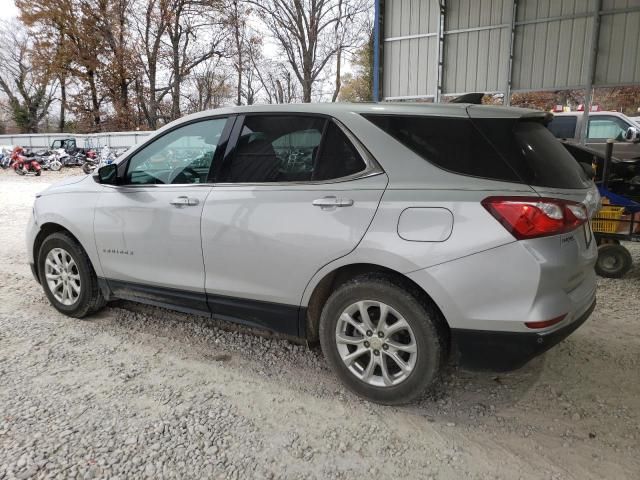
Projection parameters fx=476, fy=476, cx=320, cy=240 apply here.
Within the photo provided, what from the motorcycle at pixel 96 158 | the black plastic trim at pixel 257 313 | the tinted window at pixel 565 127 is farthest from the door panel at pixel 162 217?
the motorcycle at pixel 96 158

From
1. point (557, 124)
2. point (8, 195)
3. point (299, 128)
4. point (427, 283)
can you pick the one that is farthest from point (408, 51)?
point (8, 195)

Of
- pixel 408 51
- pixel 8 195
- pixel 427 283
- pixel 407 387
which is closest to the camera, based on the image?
pixel 427 283

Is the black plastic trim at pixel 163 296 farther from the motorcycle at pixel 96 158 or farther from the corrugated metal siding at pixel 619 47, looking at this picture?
the motorcycle at pixel 96 158

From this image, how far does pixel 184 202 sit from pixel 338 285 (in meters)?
1.23

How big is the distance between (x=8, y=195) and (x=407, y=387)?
47.3 ft

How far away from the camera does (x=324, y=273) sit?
2.76 metres

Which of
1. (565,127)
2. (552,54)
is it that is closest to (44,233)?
(552,54)

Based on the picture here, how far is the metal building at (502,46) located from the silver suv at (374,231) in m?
7.60

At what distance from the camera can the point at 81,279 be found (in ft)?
12.9

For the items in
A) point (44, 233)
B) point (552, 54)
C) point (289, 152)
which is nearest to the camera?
point (289, 152)

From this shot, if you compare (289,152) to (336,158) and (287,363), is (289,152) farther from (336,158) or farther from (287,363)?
(287,363)

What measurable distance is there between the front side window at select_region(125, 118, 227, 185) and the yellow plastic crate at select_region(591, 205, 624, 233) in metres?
4.28

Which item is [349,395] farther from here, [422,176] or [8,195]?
[8,195]

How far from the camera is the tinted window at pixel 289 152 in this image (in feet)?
9.18
